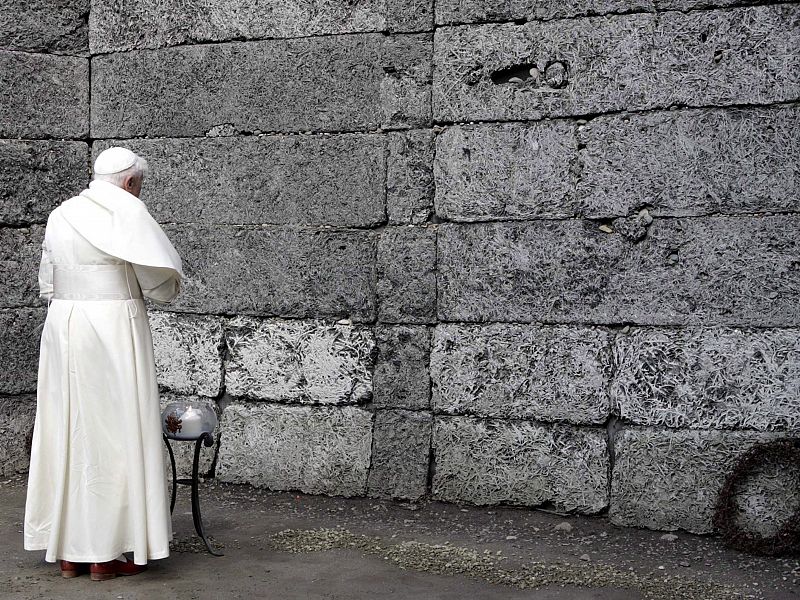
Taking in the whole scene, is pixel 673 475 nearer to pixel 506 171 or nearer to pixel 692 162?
pixel 692 162

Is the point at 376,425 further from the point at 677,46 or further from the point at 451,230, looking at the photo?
the point at 677,46

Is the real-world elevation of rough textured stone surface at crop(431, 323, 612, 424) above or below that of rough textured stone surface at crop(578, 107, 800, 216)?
below

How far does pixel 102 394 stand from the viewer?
4297 mm

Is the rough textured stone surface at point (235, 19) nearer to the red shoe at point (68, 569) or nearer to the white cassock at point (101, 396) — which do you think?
the white cassock at point (101, 396)

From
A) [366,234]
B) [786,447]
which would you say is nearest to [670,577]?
[786,447]

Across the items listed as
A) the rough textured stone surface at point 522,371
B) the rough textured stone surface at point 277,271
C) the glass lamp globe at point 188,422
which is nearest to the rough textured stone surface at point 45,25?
the rough textured stone surface at point 277,271

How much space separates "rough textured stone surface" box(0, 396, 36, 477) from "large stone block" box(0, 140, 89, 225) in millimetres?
1067

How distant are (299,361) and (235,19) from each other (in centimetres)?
196

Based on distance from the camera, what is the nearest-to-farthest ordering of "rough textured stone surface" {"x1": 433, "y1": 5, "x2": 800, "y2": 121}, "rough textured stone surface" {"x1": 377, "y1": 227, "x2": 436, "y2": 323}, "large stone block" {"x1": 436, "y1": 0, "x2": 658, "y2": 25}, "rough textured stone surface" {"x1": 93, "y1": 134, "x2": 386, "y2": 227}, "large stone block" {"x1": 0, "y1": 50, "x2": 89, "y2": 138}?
"rough textured stone surface" {"x1": 433, "y1": 5, "x2": 800, "y2": 121}
"large stone block" {"x1": 436, "y1": 0, "x2": 658, "y2": 25}
"rough textured stone surface" {"x1": 377, "y1": 227, "x2": 436, "y2": 323}
"rough textured stone surface" {"x1": 93, "y1": 134, "x2": 386, "y2": 227}
"large stone block" {"x1": 0, "y1": 50, "x2": 89, "y2": 138}

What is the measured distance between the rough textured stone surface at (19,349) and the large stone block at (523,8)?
2965 millimetres

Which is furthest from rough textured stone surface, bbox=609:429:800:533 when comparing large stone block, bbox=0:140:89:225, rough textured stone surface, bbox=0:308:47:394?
large stone block, bbox=0:140:89:225

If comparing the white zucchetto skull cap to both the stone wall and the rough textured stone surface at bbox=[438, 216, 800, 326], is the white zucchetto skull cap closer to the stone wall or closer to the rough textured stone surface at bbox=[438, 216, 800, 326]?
the stone wall

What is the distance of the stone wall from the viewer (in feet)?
16.4

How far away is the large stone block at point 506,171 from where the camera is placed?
5.25 m
